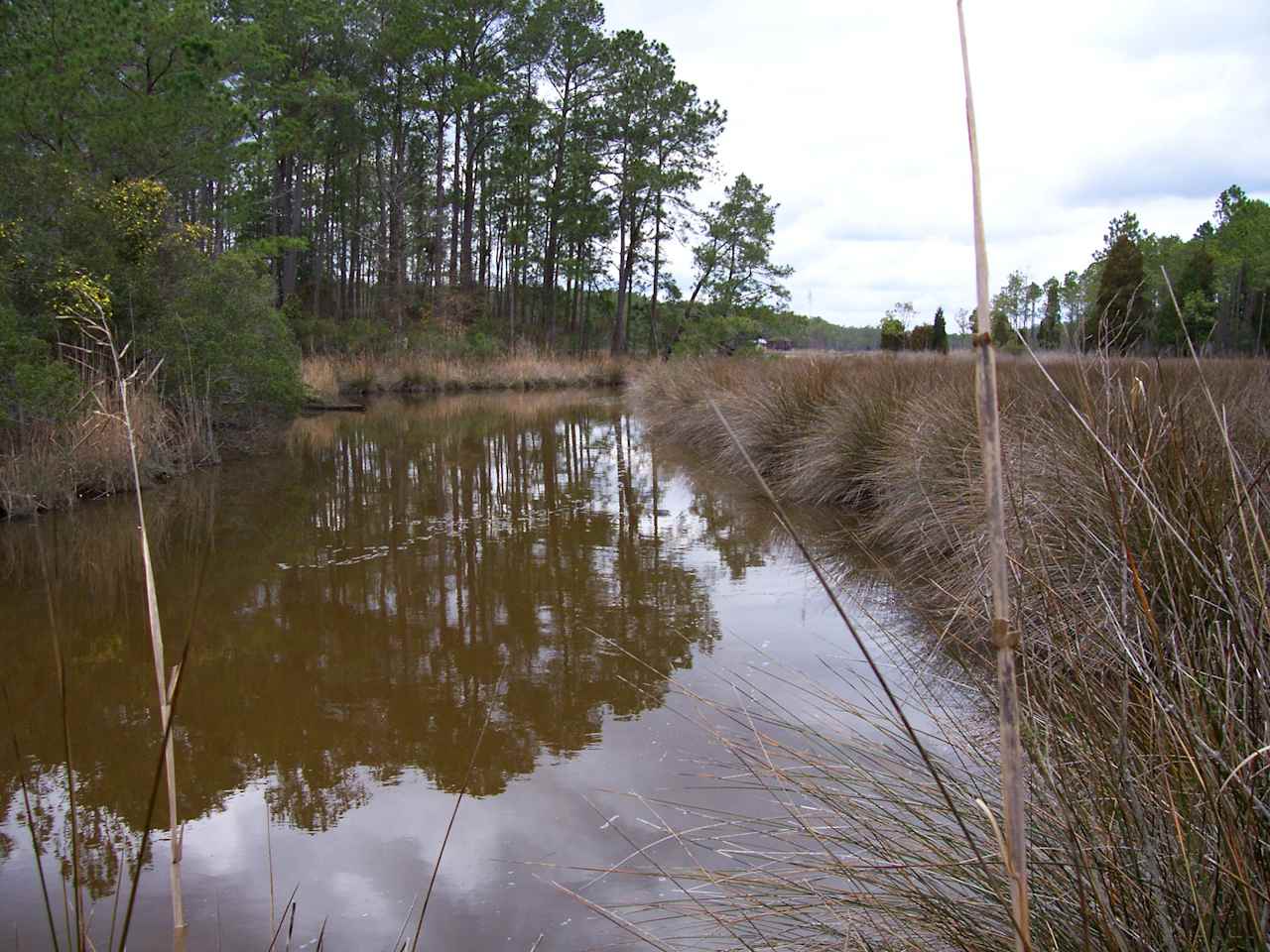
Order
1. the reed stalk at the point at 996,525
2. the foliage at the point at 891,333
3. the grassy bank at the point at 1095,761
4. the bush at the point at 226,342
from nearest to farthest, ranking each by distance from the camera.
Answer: the reed stalk at the point at 996,525 < the grassy bank at the point at 1095,761 < the bush at the point at 226,342 < the foliage at the point at 891,333

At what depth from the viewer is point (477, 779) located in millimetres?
2895

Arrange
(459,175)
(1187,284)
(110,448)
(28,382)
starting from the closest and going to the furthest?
(28,382), (110,448), (1187,284), (459,175)

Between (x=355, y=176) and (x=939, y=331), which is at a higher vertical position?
(x=355, y=176)

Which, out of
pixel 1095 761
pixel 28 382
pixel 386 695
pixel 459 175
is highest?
pixel 459 175

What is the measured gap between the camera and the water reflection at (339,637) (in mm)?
2969

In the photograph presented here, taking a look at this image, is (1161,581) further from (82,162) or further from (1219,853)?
(82,162)

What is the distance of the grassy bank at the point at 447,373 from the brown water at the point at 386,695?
1272 centimetres

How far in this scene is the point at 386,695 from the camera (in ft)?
11.7

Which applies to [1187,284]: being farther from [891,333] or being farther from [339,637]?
[339,637]

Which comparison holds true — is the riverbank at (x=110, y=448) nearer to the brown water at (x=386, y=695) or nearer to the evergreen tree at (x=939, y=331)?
the brown water at (x=386, y=695)

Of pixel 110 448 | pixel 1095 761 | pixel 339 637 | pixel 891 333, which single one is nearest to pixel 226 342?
pixel 110 448

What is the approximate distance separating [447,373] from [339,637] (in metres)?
20.6

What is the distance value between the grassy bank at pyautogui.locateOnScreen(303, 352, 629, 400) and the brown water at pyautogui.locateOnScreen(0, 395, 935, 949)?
41.7 feet

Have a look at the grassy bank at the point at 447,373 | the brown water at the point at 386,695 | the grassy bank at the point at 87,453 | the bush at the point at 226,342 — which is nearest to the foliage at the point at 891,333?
the grassy bank at the point at 447,373
